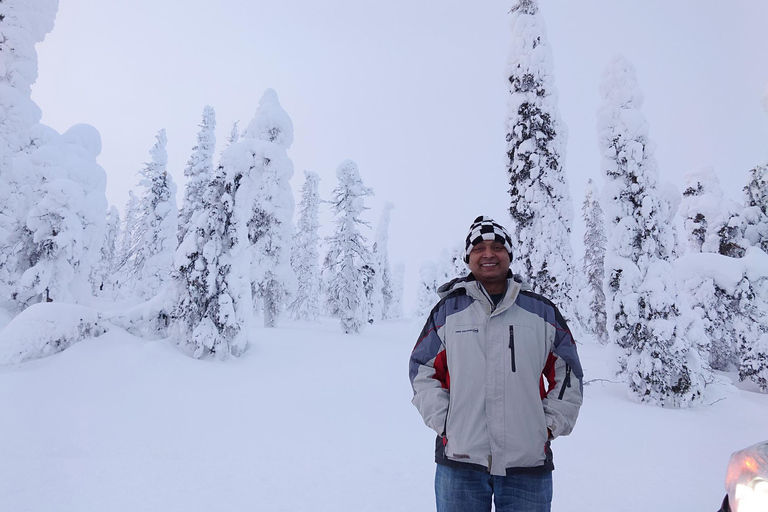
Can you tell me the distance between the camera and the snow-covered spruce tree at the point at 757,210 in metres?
16.8

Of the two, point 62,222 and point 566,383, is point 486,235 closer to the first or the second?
point 566,383

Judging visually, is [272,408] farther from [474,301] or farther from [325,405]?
[474,301]

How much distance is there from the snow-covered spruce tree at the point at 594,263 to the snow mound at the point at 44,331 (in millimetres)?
28997

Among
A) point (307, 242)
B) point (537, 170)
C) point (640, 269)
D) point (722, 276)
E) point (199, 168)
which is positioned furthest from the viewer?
point (307, 242)

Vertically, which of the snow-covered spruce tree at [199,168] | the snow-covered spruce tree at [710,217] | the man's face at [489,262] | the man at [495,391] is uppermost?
the snow-covered spruce tree at [199,168]

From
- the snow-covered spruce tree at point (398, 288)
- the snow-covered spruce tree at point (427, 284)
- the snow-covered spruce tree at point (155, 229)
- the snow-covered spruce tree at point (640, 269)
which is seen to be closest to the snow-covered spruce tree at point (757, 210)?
the snow-covered spruce tree at point (640, 269)

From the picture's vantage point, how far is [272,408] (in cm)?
916

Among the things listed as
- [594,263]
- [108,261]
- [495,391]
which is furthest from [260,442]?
[108,261]

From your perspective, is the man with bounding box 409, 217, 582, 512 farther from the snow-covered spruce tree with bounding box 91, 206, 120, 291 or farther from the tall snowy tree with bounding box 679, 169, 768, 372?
the snow-covered spruce tree with bounding box 91, 206, 120, 291

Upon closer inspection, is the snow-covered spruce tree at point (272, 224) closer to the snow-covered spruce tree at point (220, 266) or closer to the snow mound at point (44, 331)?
the snow-covered spruce tree at point (220, 266)

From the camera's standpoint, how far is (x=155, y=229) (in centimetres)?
2847

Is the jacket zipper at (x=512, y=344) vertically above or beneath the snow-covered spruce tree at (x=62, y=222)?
beneath

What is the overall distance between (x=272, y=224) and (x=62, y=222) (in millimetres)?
9757

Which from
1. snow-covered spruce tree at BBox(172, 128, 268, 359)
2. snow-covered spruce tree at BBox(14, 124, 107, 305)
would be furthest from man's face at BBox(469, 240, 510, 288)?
snow-covered spruce tree at BBox(14, 124, 107, 305)
